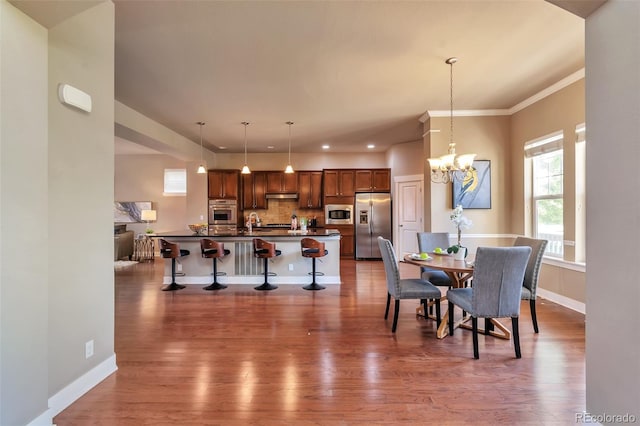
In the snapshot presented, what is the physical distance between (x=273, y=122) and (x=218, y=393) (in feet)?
14.7

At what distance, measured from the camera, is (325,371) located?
2.33 m

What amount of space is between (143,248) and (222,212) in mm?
2535

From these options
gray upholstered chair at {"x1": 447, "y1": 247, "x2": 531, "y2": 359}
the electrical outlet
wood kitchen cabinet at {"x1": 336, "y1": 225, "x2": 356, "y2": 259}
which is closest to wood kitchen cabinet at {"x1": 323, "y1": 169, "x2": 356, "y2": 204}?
wood kitchen cabinet at {"x1": 336, "y1": 225, "x2": 356, "y2": 259}

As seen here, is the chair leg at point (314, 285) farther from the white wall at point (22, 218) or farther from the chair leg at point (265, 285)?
the white wall at point (22, 218)

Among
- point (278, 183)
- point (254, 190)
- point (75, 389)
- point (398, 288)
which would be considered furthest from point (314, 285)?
point (254, 190)

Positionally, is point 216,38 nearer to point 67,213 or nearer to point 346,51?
point 346,51

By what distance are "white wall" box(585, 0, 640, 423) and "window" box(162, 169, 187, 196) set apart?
8.68 meters

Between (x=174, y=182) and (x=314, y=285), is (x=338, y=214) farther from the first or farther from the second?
(x=174, y=182)

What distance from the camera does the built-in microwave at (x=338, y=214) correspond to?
7.82 meters

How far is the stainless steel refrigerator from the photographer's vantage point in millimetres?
7598

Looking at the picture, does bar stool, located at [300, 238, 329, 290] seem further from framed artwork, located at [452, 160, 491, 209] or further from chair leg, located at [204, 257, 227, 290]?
framed artwork, located at [452, 160, 491, 209]

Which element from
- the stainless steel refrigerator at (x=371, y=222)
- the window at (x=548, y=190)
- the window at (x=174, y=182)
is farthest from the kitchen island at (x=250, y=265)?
the window at (x=174, y=182)

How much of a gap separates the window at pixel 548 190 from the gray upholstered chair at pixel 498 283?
2.18 metres

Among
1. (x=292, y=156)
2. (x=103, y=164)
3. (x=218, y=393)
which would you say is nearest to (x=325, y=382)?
(x=218, y=393)
